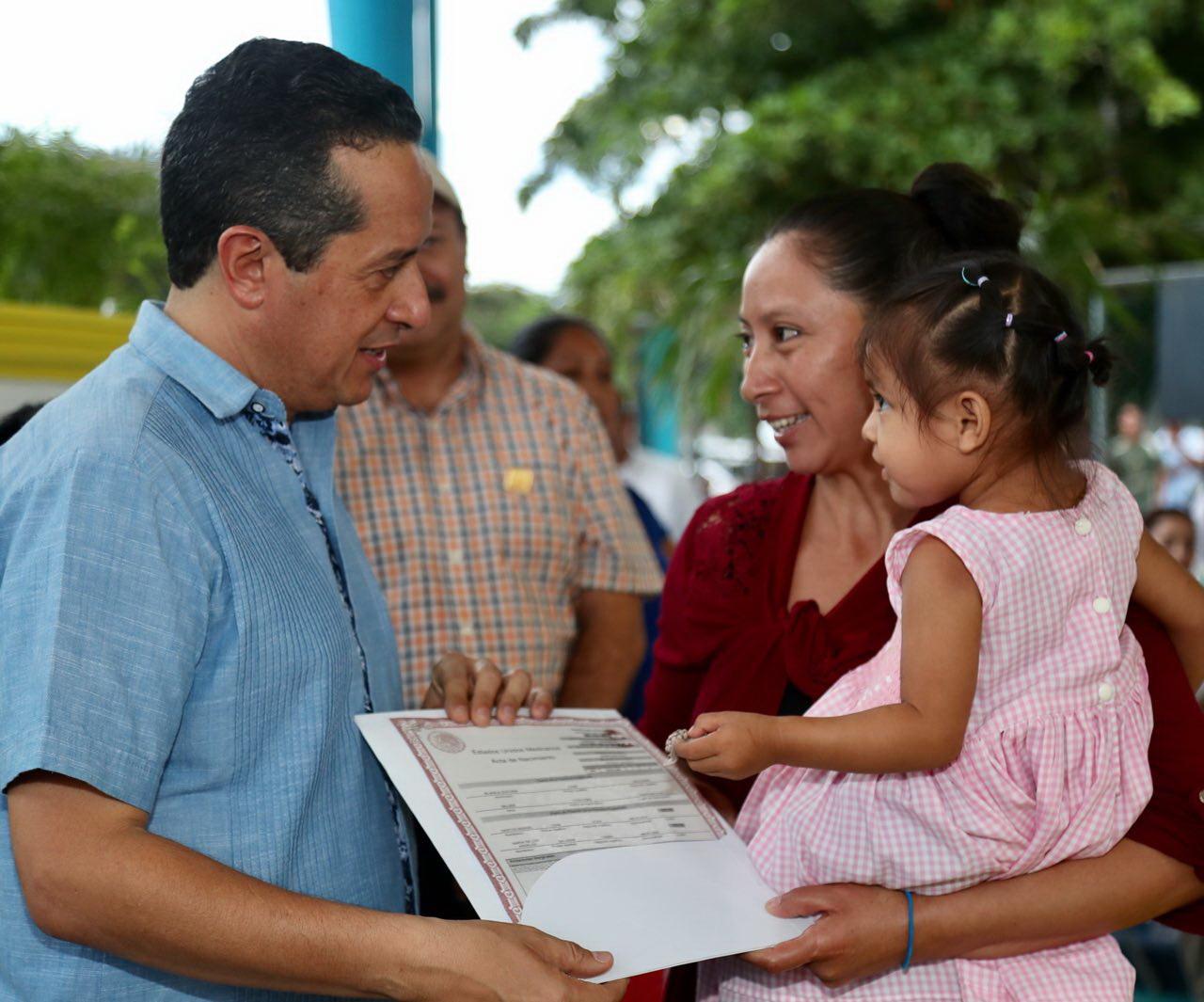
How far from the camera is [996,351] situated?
148 centimetres

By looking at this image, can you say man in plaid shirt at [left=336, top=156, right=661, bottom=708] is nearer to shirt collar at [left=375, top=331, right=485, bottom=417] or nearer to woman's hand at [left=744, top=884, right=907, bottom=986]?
shirt collar at [left=375, top=331, right=485, bottom=417]

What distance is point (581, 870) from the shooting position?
143 cm

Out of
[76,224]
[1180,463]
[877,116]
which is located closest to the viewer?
[76,224]

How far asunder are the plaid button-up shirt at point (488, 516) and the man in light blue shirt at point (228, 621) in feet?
3.00

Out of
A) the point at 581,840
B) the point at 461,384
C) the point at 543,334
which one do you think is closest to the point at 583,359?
Answer: the point at 543,334

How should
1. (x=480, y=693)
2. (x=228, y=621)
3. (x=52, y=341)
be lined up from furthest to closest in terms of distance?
(x=52, y=341) < (x=480, y=693) < (x=228, y=621)

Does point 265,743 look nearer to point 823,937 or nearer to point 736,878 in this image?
point 736,878

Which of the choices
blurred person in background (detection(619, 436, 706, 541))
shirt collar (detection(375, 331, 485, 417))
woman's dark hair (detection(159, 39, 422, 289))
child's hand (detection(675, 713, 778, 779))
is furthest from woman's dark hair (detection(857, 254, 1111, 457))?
blurred person in background (detection(619, 436, 706, 541))

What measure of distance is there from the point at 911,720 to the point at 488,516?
149 cm

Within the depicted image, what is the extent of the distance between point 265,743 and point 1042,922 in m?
0.99

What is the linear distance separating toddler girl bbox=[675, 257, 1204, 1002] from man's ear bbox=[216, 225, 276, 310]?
0.76 meters

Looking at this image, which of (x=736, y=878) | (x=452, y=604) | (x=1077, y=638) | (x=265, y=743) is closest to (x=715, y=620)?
(x=736, y=878)

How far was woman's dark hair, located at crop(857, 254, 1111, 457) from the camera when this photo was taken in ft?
4.85

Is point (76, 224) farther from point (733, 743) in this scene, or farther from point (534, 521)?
point (733, 743)
